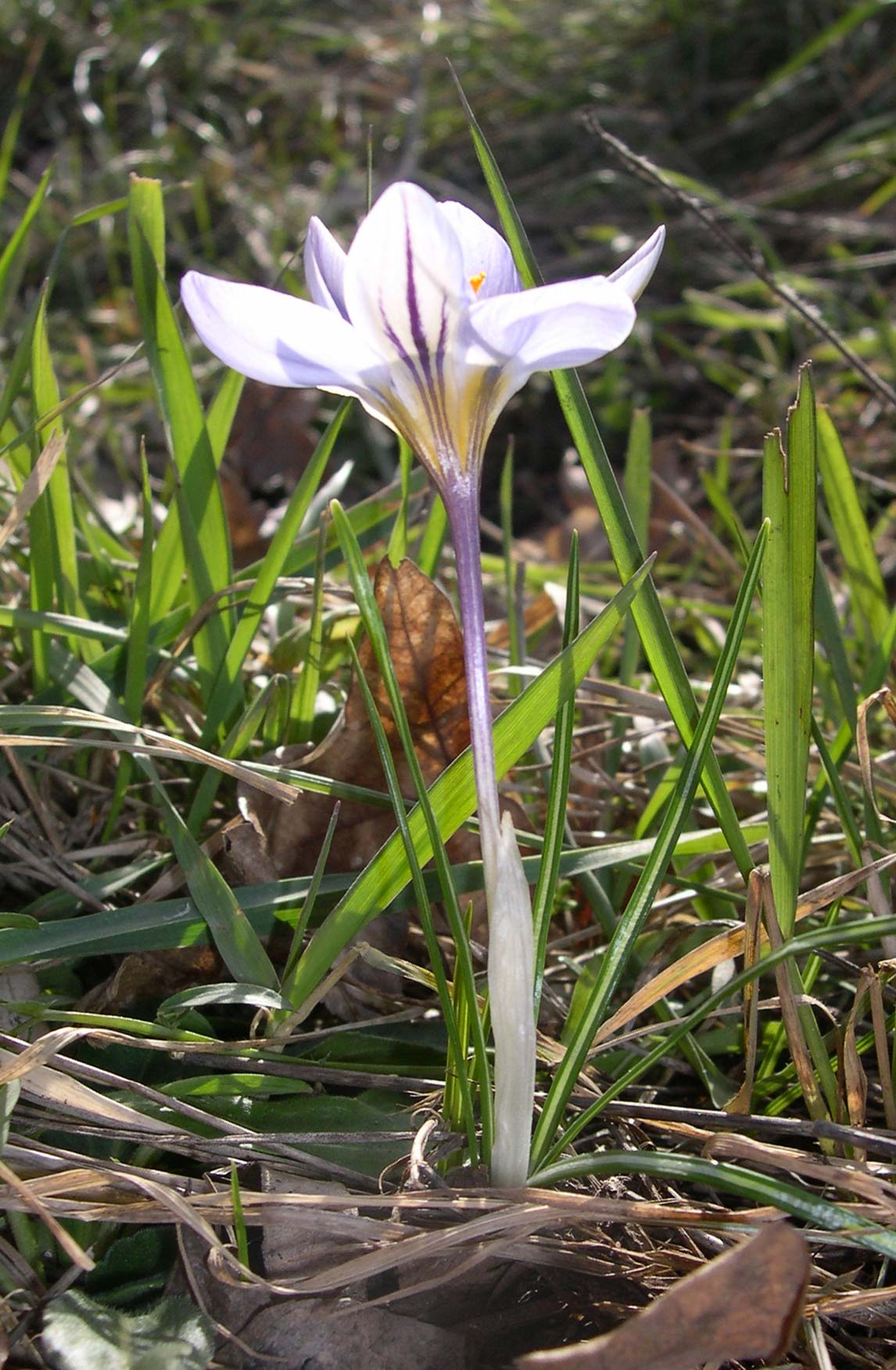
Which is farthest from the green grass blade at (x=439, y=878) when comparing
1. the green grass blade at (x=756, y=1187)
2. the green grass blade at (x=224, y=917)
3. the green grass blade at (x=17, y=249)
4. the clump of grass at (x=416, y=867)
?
the green grass blade at (x=17, y=249)

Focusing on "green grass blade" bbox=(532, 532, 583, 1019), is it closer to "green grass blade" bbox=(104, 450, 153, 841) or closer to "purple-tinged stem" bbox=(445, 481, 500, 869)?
"purple-tinged stem" bbox=(445, 481, 500, 869)

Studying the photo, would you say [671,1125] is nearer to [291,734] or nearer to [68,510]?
[291,734]

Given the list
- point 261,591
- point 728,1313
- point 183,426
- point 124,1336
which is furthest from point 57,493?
point 728,1313

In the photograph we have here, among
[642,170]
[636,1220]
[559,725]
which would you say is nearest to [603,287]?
[559,725]

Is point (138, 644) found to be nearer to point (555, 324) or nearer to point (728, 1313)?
point (555, 324)

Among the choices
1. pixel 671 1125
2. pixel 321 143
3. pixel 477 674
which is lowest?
pixel 671 1125
